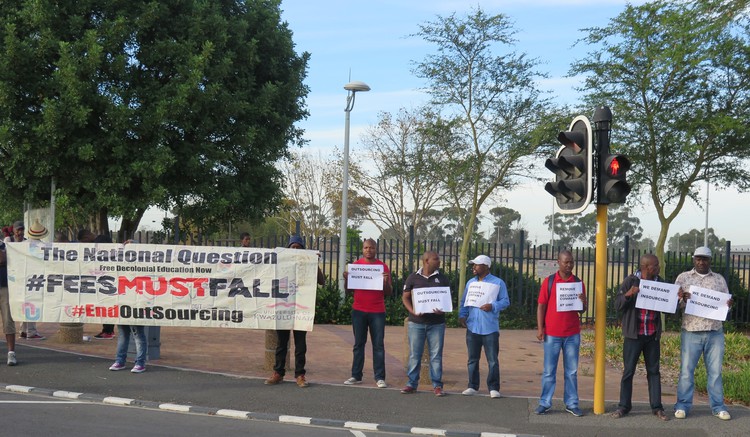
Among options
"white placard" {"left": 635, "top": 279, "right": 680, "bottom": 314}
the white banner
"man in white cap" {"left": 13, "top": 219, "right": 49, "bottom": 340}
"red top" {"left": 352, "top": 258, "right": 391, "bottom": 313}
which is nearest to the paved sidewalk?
"man in white cap" {"left": 13, "top": 219, "right": 49, "bottom": 340}

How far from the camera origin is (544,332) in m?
9.39

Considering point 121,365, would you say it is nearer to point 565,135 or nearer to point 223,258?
point 223,258

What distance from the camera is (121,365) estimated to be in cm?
1112

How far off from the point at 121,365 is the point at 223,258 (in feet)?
6.52

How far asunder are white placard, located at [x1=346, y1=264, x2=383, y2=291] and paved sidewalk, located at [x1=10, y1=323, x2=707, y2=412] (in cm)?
135

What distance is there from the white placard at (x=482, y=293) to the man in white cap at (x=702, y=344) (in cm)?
216

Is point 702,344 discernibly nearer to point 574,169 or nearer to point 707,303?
Answer: point 707,303

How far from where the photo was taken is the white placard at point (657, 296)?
8875 millimetres

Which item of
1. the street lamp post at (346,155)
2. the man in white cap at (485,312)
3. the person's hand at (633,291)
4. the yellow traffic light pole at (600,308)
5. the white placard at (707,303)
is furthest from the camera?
the street lamp post at (346,155)

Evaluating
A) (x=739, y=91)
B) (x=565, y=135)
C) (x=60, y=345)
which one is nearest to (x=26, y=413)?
(x=60, y=345)

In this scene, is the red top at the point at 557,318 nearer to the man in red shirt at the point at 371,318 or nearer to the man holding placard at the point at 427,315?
the man holding placard at the point at 427,315

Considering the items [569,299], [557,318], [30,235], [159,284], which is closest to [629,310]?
[569,299]

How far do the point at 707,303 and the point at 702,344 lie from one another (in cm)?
50

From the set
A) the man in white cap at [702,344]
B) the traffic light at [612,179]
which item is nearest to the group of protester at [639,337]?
the man in white cap at [702,344]
